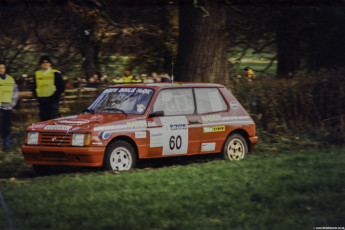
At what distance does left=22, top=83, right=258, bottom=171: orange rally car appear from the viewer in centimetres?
1041

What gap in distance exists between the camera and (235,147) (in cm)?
1253

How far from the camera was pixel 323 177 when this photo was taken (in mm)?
9711

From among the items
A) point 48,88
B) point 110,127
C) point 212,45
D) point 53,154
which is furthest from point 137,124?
point 212,45

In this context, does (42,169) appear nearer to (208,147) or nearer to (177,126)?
(177,126)

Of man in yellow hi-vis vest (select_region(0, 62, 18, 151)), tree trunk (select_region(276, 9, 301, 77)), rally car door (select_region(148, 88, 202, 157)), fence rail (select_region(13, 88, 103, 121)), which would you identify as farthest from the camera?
tree trunk (select_region(276, 9, 301, 77))

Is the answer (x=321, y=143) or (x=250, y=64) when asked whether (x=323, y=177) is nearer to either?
(x=321, y=143)

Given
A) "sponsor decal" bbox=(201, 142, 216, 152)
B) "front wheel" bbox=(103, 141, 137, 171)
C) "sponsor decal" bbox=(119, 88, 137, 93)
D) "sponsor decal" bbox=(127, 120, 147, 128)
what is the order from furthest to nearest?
"sponsor decal" bbox=(201, 142, 216, 152), "sponsor decal" bbox=(119, 88, 137, 93), "sponsor decal" bbox=(127, 120, 147, 128), "front wheel" bbox=(103, 141, 137, 171)

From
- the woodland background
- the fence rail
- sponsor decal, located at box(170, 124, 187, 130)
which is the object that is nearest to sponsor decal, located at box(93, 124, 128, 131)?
sponsor decal, located at box(170, 124, 187, 130)

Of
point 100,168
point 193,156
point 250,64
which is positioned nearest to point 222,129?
point 193,156

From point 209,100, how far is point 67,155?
3.28 m

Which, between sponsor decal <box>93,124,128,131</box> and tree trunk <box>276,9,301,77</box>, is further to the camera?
tree trunk <box>276,9,301,77</box>

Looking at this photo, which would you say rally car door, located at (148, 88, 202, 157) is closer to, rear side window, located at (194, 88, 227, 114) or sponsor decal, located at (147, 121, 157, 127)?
sponsor decal, located at (147, 121, 157, 127)

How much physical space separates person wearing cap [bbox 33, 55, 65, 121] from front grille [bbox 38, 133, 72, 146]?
3.15 meters

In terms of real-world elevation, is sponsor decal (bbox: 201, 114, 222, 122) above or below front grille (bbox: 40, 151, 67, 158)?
above
